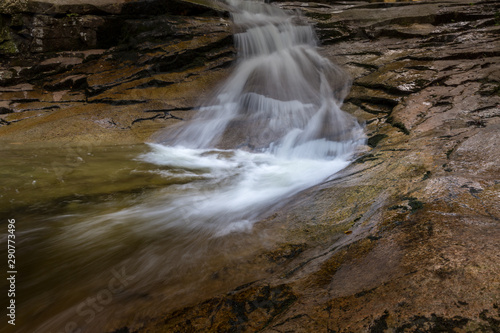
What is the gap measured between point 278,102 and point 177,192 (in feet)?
16.6

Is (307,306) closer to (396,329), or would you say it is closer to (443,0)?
(396,329)

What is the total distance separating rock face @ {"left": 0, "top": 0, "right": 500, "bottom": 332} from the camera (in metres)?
1.40

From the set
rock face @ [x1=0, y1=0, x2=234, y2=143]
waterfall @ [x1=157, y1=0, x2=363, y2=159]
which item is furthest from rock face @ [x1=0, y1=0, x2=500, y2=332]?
waterfall @ [x1=157, y1=0, x2=363, y2=159]

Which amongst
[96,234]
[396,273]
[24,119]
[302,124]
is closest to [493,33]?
[302,124]

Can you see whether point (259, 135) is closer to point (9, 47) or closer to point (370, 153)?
point (370, 153)

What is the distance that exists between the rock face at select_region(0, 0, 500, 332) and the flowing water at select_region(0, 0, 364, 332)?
0.42 m

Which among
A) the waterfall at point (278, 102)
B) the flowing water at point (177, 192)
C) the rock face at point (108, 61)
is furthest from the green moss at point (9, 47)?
the waterfall at point (278, 102)

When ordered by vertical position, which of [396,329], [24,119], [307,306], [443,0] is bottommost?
[307,306]

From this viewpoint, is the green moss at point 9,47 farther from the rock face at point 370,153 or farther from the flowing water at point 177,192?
the flowing water at point 177,192

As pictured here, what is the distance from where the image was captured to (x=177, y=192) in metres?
4.56

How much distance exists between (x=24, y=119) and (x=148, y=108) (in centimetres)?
354

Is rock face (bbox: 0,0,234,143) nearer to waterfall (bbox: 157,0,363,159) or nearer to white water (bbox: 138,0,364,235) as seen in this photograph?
waterfall (bbox: 157,0,363,159)

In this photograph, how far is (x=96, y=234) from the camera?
11.0ft

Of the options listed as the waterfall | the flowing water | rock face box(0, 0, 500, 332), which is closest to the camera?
rock face box(0, 0, 500, 332)
